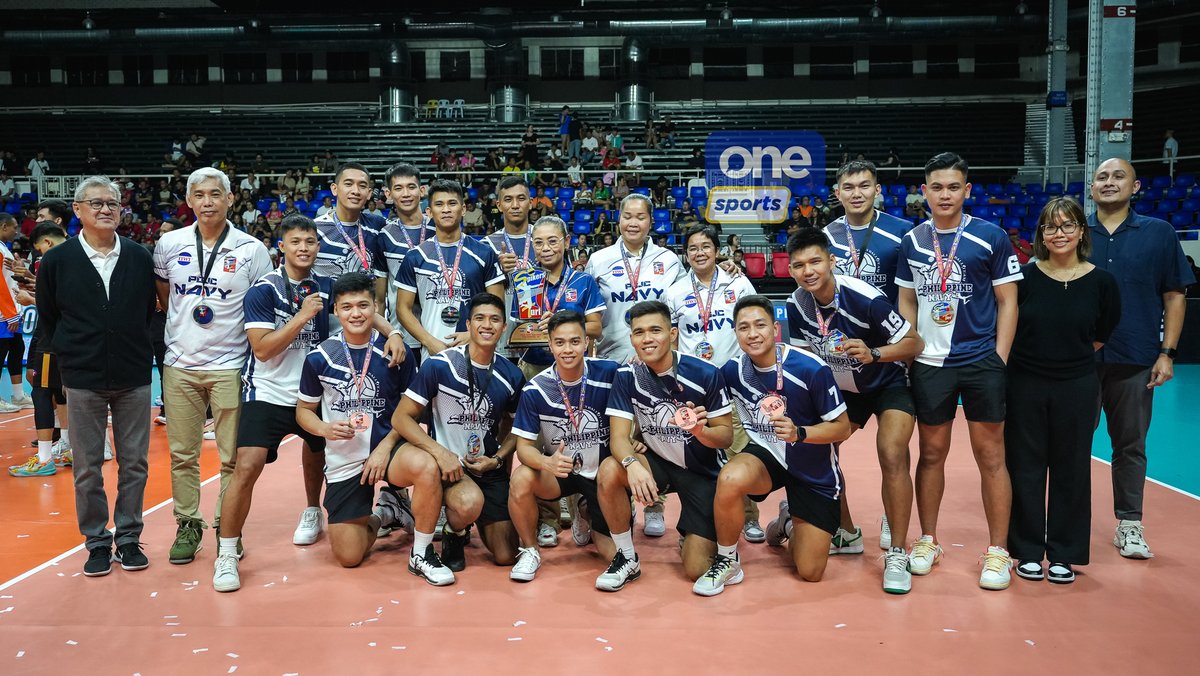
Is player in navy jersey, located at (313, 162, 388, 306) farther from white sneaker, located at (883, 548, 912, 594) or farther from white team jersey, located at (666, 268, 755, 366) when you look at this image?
white sneaker, located at (883, 548, 912, 594)

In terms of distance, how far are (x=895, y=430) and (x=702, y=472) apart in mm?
1034

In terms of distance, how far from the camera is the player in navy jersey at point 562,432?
15.2 feet

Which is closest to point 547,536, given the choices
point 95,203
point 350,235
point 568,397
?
point 568,397

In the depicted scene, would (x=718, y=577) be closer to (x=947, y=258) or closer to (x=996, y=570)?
(x=996, y=570)

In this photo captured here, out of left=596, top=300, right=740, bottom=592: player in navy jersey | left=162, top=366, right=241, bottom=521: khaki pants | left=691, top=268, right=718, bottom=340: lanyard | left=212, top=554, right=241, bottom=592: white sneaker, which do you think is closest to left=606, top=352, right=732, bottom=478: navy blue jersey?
left=596, top=300, right=740, bottom=592: player in navy jersey

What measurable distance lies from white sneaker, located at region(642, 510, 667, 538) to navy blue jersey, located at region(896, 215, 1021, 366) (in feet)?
6.17

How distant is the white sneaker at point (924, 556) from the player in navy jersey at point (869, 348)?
0.19 metres

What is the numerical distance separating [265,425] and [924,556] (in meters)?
3.66

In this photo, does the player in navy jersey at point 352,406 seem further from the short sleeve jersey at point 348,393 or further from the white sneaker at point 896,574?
the white sneaker at point 896,574

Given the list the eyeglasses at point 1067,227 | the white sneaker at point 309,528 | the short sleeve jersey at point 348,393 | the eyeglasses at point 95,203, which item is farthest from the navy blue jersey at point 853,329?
the eyeglasses at point 95,203

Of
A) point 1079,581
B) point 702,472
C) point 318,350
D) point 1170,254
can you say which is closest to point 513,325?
point 318,350

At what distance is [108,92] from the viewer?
2884 cm

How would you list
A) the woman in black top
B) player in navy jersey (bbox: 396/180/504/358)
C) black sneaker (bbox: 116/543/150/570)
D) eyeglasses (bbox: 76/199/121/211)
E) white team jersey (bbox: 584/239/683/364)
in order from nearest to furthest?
the woman in black top, eyeglasses (bbox: 76/199/121/211), black sneaker (bbox: 116/543/150/570), player in navy jersey (bbox: 396/180/504/358), white team jersey (bbox: 584/239/683/364)

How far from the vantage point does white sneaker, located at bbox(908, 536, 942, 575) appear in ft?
15.3
